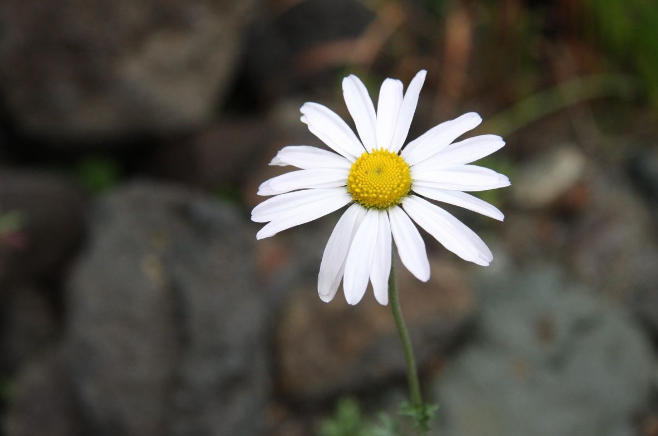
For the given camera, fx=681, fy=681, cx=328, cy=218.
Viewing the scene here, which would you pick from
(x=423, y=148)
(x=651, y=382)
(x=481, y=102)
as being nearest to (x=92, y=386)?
(x=423, y=148)

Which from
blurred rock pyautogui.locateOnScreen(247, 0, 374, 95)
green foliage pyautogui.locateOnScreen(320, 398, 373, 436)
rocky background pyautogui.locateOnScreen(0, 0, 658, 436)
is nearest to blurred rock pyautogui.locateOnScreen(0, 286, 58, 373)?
rocky background pyautogui.locateOnScreen(0, 0, 658, 436)

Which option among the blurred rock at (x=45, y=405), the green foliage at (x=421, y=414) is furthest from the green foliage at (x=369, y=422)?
the blurred rock at (x=45, y=405)

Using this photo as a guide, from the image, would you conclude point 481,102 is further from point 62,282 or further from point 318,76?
point 62,282

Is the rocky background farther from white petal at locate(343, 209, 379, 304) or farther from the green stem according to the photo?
white petal at locate(343, 209, 379, 304)

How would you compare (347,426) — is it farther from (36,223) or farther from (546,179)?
A: (546,179)

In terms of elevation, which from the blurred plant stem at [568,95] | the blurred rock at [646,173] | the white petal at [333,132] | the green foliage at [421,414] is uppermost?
the blurred plant stem at [568,95]

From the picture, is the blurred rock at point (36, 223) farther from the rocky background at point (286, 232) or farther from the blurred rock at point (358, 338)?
the blurred rock at point (358, 338)
